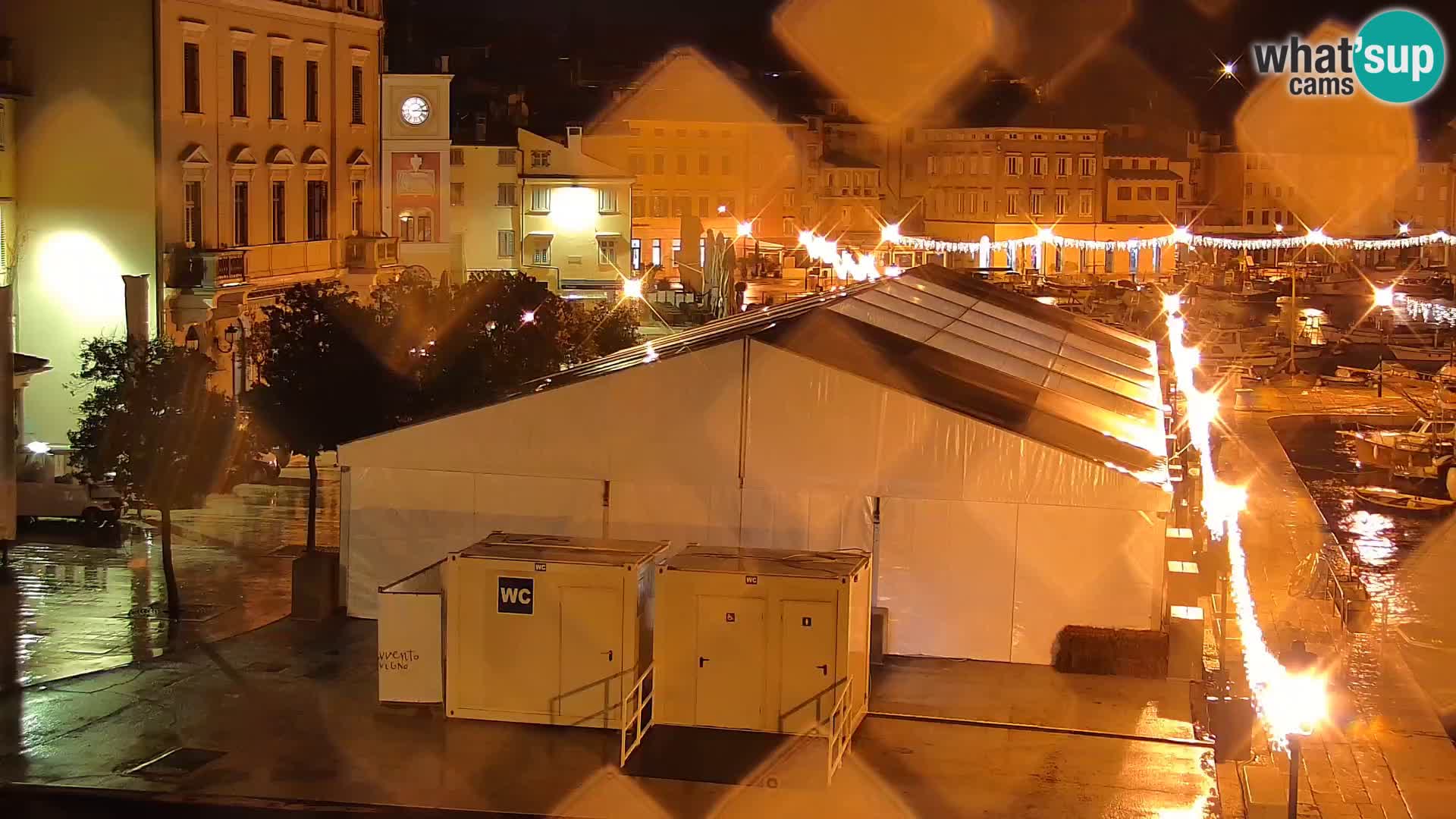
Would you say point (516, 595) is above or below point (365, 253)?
below

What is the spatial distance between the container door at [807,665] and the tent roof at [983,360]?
339 cm

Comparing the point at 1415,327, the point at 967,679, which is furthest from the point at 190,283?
the point at 1415,327

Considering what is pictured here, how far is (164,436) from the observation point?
18.2 meters

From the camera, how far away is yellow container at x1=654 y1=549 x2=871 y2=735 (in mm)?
11680

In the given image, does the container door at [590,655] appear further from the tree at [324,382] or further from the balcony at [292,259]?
the balcony at [292,259]

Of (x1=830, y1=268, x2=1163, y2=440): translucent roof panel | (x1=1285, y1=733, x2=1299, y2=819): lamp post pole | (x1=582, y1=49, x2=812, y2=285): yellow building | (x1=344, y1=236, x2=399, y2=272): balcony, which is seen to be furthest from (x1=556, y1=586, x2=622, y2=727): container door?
(x1=582, y1=49, x2=812, y2=285): yellow building

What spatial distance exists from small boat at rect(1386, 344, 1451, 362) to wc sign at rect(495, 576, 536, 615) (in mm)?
42421

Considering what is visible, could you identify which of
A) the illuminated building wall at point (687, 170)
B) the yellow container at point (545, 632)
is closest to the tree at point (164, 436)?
the yellow container at point (545, 632)

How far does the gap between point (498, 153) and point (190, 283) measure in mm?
25205

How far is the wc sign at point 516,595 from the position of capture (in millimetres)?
12039

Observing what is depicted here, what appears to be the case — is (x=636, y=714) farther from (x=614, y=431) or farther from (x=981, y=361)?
(x=981, y=361)

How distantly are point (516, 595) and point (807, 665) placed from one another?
2001 mm

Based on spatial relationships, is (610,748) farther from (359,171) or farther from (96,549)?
(359,171)

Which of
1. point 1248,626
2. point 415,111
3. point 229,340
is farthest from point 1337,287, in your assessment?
point 1248,626
